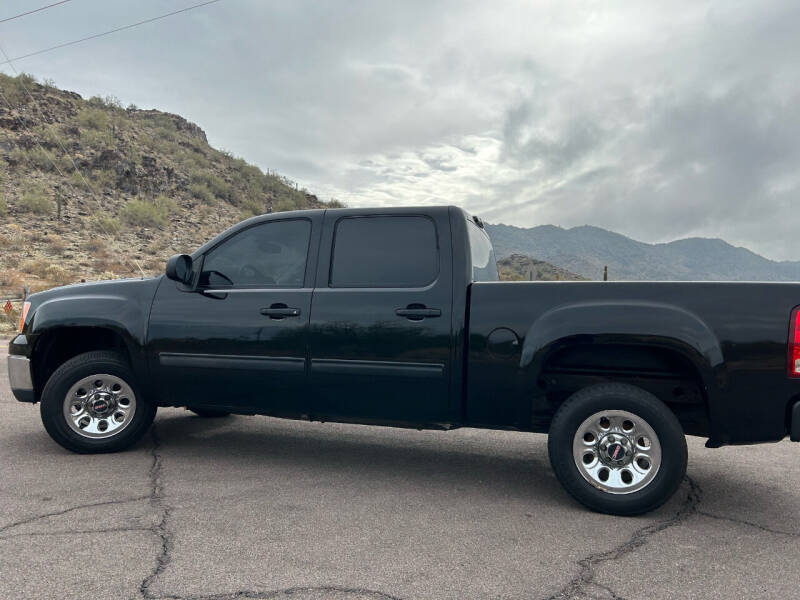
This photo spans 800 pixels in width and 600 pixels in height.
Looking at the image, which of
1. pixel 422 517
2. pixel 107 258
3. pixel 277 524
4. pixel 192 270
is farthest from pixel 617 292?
pixel 107 258

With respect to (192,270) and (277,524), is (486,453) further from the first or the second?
(192,270)

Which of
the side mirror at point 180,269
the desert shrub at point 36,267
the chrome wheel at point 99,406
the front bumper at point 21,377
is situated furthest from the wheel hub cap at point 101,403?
the desert shrub at point 36,267

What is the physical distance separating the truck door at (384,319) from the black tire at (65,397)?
157cm

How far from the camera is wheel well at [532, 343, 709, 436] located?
422 cm

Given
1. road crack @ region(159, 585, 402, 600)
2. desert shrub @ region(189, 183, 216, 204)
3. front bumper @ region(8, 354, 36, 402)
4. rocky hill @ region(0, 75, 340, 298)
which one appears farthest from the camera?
desert shrub @ region(189, 183, 216, 204)

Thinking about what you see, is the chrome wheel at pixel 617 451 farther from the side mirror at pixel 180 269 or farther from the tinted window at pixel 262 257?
the side mirror at pixel 180 269

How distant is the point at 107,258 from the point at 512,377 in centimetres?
2364

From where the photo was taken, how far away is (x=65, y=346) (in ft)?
18.0

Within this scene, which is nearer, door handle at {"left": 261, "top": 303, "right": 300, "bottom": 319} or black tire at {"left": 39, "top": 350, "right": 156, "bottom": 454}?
door handle at {"left": 261, "top": 303, "right": 300, "bottom": 319}

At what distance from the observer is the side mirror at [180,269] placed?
481 cm

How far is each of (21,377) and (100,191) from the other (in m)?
29.4

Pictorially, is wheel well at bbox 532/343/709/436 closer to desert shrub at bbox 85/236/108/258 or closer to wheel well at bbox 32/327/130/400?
wheel well at bbox 32/327/130/400

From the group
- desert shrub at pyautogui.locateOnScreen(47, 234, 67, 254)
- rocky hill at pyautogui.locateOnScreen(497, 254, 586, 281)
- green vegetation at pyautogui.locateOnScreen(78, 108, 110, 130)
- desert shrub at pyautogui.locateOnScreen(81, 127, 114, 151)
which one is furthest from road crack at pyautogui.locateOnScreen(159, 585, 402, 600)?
green vegetation at pyautogui.locateOnScreen(78, 108, 110, 130)

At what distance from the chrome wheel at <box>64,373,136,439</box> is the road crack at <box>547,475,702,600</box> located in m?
3.65
